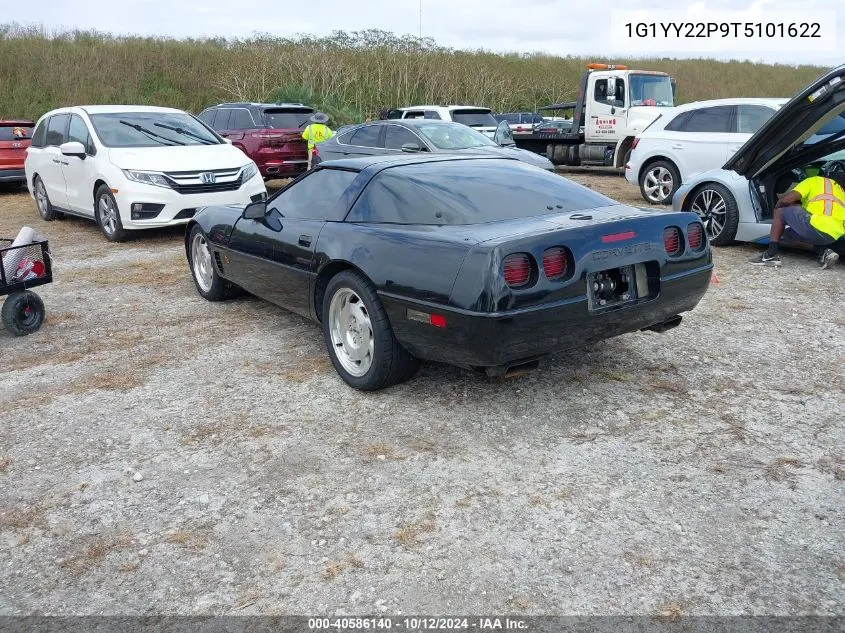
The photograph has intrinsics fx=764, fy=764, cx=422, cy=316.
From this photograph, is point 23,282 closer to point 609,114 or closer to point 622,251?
point 622,251

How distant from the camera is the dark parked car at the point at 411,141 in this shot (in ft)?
39.0

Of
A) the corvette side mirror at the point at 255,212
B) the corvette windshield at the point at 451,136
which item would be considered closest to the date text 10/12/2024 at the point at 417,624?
the corvette side mirror at the point at 255,212

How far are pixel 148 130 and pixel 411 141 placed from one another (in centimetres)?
400

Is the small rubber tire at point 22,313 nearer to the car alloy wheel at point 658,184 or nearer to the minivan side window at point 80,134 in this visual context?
the minivan side window at point 80,134

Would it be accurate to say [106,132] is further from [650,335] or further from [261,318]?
[650,335]

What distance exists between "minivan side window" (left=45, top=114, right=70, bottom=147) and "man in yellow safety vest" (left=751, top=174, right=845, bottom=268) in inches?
363

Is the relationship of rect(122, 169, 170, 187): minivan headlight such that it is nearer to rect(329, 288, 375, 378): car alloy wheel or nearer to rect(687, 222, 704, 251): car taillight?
rect(329, 288, 375, 378): car alloy wheel

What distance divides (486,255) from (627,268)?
90 centimetres

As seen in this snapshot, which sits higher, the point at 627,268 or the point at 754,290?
the point at 627,268

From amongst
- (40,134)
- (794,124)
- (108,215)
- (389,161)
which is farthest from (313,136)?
(389,161)

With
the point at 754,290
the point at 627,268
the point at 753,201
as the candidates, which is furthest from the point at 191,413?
the point at 753,201

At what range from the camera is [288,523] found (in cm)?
317

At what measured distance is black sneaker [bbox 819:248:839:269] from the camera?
7504 mm

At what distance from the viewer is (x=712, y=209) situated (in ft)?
28.2
